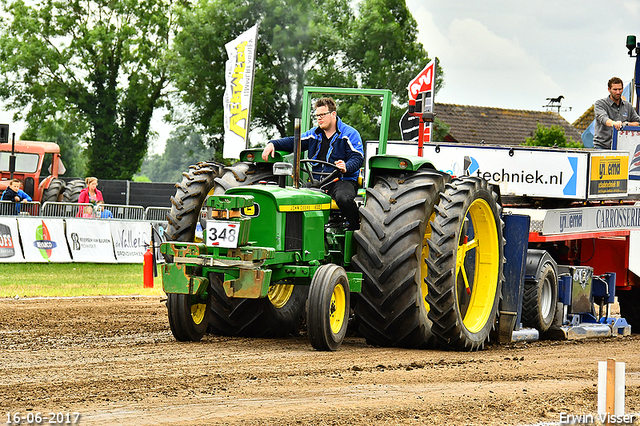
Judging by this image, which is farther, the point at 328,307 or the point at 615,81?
the point at 615,81

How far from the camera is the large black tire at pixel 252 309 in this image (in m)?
8.38

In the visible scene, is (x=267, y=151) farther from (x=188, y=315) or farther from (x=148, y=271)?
(x=148, y=271)

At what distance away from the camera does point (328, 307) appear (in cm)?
712

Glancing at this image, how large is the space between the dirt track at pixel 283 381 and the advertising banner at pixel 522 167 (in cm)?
221

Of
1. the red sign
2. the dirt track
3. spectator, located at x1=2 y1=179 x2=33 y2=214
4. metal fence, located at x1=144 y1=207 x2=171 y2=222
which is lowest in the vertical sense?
the dirt track

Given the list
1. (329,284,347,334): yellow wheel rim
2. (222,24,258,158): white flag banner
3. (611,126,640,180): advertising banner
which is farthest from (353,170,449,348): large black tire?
(222,24,258,158): white flag banner

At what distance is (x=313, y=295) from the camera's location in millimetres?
7062

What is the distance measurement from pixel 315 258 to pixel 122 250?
1272 cm

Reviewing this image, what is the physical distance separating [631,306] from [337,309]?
5879 mm

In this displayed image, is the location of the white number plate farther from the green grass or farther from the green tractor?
the green grass

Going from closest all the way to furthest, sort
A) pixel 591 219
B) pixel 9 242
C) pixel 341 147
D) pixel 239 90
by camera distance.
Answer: pixel 341 147 < pixel 591 219 < pixel 9 242 < pixel 239 90

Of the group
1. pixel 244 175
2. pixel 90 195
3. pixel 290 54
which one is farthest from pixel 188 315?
pixel 290 54

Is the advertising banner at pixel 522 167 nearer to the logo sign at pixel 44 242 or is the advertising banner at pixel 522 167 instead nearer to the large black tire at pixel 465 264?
the large black tire at pixel 465 264

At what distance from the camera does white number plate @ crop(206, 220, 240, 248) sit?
6.99 meters
